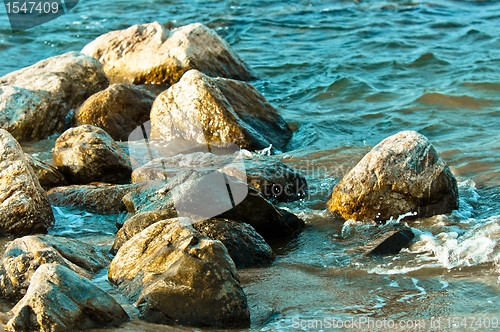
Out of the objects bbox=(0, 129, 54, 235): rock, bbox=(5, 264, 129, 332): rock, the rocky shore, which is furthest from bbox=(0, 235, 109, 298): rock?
bbox=(0, 129, 54, 235): rock

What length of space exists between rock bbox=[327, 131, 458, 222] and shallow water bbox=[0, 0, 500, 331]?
173 millimetres

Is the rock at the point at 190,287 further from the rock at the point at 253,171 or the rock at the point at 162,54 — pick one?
the rock at the point at 162,54

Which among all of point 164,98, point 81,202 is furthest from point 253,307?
point 164,98

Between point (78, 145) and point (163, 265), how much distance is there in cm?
300

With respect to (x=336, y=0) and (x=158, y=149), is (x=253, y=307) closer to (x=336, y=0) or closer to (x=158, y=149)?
(x=158, y=149)

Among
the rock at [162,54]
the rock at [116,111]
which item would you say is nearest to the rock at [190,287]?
the rock at [116,111]

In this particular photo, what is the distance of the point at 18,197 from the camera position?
18.7 feet

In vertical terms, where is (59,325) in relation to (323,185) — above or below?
above

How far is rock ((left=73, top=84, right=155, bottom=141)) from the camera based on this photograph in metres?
8.34

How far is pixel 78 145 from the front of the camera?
270 inches

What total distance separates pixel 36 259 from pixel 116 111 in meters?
4.21

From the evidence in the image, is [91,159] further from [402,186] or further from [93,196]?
[402,186]

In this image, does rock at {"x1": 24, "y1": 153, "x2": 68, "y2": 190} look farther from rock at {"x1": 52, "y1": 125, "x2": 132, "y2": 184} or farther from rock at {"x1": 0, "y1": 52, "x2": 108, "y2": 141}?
rock at {"x1": 0, "y1": 52, "x2": 108, "y2": 141}

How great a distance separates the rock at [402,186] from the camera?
5793 mm
